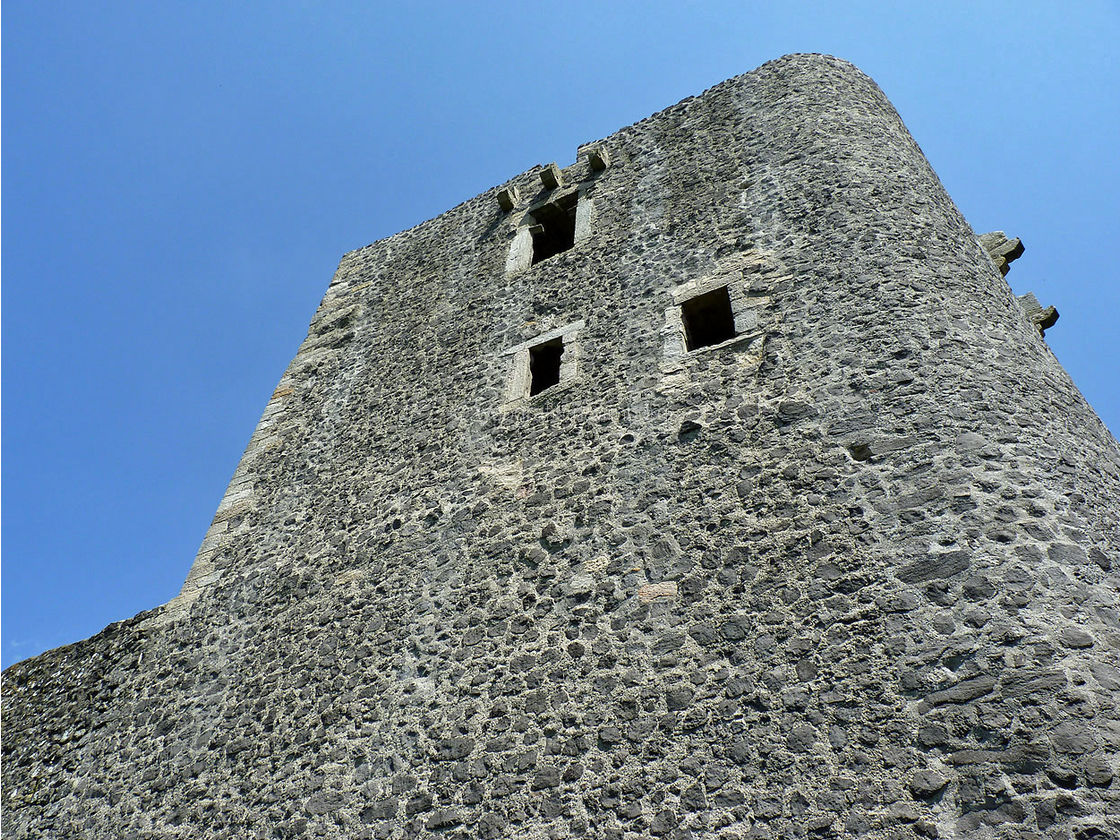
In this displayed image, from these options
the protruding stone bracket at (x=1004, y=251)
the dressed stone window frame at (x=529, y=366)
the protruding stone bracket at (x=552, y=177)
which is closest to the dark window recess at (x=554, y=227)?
the protruding stone bracket at (x=552, y=177)

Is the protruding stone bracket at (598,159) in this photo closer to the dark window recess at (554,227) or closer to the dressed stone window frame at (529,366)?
the dark window recess at (554,227)

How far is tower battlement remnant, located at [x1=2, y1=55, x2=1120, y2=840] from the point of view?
164 inches

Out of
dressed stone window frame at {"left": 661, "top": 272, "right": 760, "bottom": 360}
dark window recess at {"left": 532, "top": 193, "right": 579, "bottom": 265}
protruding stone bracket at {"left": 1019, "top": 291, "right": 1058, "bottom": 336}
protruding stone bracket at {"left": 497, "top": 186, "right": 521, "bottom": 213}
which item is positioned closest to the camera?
dressed stone window frame at {"left": 661, "top": 272, "right": 760, "bottom": 360}

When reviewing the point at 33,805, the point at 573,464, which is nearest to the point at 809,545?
the point at 573,464

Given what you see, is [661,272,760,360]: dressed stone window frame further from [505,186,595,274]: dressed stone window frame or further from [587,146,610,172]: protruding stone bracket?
[587,146,610,172]: protruding stone bracket

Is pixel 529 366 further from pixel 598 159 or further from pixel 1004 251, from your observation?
pixel 1004 251

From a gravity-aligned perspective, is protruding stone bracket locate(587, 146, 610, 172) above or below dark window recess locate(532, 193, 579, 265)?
above

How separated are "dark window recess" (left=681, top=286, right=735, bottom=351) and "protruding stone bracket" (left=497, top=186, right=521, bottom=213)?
4.01 metres

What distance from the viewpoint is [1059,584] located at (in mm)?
4270

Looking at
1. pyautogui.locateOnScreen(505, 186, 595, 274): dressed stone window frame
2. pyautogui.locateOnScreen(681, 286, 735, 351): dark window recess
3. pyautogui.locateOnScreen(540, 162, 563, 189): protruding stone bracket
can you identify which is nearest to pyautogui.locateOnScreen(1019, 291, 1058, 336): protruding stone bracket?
pyautogui.locateOnScreen(681, 286, 735, 351): dark window recess

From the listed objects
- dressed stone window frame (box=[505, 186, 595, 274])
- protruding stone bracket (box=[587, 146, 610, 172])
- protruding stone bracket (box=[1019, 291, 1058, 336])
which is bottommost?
protruding stone bracket (box=[1019, 291, 1058, 336])

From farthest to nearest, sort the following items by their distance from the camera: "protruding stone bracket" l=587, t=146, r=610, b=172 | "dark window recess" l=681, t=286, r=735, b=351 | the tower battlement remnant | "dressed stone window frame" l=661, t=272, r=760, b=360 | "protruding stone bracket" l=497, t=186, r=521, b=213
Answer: "protruding stone bracket" l=497, t=186, r=521, b=213 < "protruding stone bracket" l=587, t=146, r=610, b=172 < "dark window recess" l=681, t=286, r=735, b=351 < "dressed stone window frame" l=661, t=272, r=760, b=360 < the tower battlement remnant

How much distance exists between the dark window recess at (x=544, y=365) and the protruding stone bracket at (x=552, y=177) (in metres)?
Result: 3.10

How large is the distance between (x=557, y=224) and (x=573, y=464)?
4.61 metres
